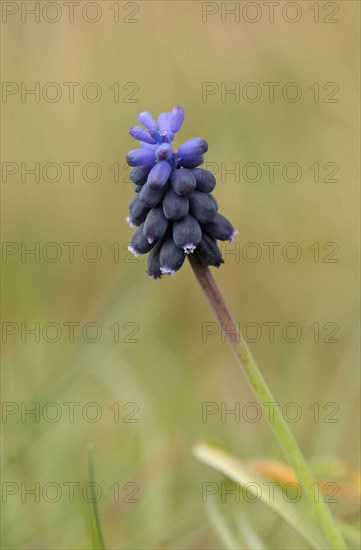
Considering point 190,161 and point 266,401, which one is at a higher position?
point 190,161

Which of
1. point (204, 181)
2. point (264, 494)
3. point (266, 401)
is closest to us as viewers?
point (266, 401)

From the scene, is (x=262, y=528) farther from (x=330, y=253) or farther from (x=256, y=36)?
(x=256, y=36)

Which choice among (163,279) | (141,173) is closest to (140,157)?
(141,173)

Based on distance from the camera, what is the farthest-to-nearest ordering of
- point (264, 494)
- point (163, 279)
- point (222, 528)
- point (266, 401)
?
point (163, 279) → point (222, 528) → point (264, 494) → point (266, 401)

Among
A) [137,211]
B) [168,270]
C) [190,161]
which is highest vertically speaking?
[190,161]

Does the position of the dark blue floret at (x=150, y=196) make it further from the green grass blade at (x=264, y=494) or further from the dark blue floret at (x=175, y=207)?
the green grass blade at (x=264, y=494)

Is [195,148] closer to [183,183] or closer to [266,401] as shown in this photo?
[183,183]

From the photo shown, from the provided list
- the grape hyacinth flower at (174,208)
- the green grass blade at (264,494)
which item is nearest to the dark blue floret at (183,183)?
the grape hyacinth flower at (174,208)

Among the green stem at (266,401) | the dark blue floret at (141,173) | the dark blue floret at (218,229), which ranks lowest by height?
the green stem at (266,401)
